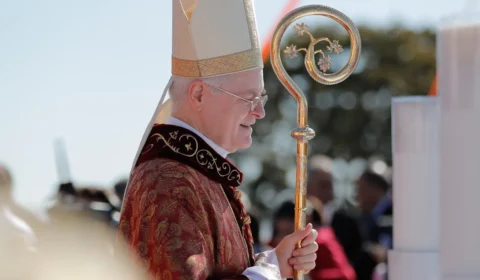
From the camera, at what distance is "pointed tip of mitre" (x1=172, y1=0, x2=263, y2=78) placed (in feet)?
13.5

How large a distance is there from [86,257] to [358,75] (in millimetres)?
26771

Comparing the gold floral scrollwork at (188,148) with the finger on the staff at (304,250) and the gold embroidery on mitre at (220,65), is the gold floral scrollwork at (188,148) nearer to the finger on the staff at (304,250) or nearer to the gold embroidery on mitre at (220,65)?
the gold embroidery on mitre at (220,65)

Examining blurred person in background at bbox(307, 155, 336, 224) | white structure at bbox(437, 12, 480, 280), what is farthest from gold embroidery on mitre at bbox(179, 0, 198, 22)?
blurred person in background at bbox(307, 155, 336, 224)

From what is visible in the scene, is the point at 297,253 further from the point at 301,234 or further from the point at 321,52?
the point at 321,52

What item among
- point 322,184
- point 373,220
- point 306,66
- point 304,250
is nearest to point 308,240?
point 304,250

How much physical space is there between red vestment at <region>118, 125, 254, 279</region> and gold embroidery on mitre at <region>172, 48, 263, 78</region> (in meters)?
0.23

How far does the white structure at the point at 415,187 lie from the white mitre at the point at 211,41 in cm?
160

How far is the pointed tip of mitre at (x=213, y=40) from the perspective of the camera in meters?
4.12

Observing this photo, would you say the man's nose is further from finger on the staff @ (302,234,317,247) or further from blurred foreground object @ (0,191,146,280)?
blurred foreground object @ (0,191,146,280)

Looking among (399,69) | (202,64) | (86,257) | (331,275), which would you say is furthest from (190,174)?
(399,69)

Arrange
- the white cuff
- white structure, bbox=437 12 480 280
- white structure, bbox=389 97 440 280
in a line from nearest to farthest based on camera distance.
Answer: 1. the white cuff
2. white structure, bbox=437 12 480 280
3. white structure, bbox=389 97 440 280

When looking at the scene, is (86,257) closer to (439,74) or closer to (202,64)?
(202,64)

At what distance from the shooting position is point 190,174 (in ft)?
13.0

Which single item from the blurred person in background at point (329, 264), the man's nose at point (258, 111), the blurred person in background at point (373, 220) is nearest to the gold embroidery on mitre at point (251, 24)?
the man's nose at point (258, 111)
